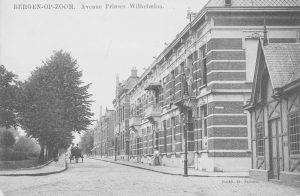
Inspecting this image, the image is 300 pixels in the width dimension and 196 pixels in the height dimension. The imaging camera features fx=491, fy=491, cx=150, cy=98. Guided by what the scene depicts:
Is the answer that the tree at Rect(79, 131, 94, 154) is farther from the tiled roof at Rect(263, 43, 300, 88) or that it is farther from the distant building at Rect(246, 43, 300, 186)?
the tiled roof at Rect(263, 43, 300, 88)

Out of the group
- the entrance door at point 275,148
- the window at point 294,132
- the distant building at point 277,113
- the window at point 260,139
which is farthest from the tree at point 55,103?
the window at point 294,132

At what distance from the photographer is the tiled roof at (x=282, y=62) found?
15906 mm

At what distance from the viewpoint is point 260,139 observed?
722 inches

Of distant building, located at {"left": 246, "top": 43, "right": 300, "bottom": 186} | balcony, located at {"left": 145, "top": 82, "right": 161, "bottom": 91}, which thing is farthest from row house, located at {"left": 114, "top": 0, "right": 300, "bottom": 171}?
balcony, located at {"left": 145, "top": 82, "right": 161, "bottom": 91}

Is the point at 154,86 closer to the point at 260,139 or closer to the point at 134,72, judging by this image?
the point at 260,139

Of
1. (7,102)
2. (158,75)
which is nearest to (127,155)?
(158,75)

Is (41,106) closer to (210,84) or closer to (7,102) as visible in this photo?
(7,102)

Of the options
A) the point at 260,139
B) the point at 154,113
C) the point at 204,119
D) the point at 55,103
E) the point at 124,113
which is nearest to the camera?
the point at 260,139

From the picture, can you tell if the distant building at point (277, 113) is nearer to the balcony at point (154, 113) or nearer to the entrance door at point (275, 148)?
the entrance door at point (275, 148)

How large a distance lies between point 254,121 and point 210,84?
6650 millimetres

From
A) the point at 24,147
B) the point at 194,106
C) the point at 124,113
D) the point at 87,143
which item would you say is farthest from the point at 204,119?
the point at 87,143

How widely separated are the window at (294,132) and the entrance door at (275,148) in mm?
1046

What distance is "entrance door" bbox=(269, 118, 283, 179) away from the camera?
16.5 meters

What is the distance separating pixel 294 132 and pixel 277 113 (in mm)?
1536
